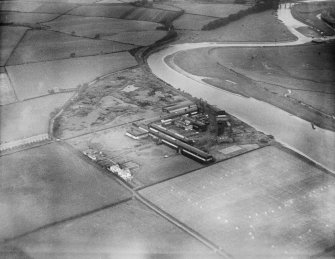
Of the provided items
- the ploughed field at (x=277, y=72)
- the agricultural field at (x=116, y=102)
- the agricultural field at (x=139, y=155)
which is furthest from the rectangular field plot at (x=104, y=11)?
the agricultural field at (x=139, y=155)

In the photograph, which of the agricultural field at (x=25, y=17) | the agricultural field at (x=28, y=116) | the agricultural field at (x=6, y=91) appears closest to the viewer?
the agricultural field at (x=28, y=116)

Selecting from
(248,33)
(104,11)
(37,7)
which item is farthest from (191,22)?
(37,7)

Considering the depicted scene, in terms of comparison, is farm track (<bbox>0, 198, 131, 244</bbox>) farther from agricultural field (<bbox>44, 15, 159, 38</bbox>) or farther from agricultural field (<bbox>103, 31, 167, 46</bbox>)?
agricultural field (<bbox>44, 15, 159, 38</bbox>)

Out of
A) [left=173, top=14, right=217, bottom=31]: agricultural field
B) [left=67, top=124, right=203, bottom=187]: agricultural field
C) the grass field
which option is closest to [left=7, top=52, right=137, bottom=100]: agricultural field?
the grass field

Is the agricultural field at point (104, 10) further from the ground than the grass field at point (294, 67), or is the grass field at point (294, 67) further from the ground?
the agricultural field at point (104, 10)

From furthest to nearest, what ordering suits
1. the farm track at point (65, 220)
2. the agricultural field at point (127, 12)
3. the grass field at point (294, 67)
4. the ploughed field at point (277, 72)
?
the agricultural field at point (127, 12)
the grass field at point (294, 67)
the ploughed field at point (277, 72)
the farm track at point (65, 220)

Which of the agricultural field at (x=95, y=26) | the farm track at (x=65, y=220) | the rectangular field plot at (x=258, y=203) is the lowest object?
the farm track at (x=65, y=220)

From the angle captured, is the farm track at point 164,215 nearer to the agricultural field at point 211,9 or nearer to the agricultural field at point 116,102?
the agricultural field at point 116,102
